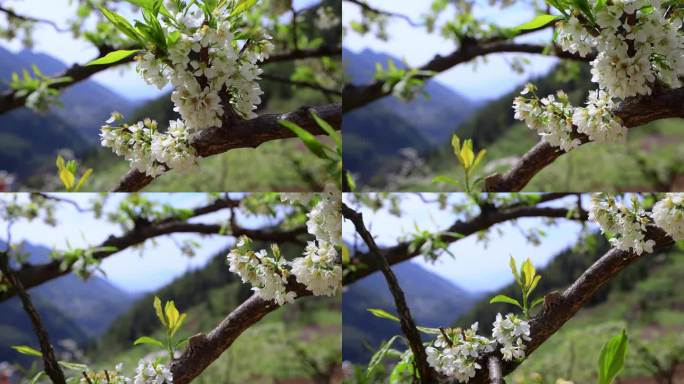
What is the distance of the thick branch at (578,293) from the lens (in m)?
1.41

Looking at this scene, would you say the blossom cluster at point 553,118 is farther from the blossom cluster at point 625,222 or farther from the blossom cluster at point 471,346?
the blossom cluster at point 471,346

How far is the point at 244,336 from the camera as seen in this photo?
1.51 m

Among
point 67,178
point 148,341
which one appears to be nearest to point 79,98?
point 67,178

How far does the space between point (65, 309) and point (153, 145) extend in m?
0.53

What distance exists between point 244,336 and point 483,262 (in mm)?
520

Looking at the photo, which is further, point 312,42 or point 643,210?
point 312,42

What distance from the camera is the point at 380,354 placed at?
1.49 metres

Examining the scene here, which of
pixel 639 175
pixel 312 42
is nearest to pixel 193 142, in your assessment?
pixel 312 42

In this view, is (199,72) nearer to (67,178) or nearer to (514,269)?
(67,178)

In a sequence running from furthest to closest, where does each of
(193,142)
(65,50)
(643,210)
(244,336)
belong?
(65,50) < (244,336) < (643,210) < (193,142)

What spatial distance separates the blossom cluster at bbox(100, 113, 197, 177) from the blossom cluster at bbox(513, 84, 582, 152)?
1.95ft

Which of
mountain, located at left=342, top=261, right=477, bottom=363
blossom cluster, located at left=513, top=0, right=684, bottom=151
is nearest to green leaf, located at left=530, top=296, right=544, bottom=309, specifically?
mountain, located at left=342, top=261, right=477, bottom=363

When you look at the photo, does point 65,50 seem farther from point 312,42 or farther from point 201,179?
point 312,42

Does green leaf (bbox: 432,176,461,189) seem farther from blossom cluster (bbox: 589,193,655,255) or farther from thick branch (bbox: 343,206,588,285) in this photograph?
blossom cluster (bbox: 589,193,655,255)
